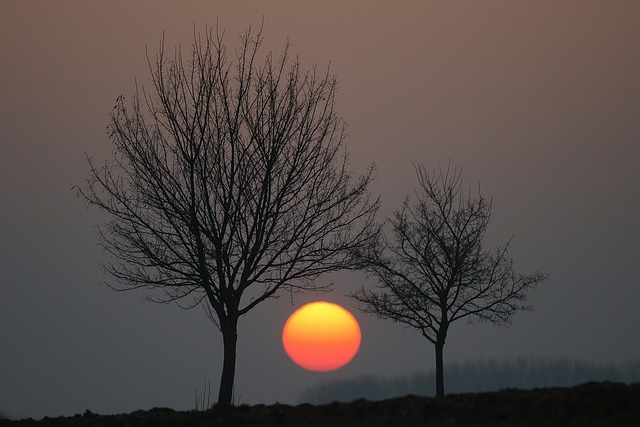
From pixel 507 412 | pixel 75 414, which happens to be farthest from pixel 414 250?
pixel 507 412

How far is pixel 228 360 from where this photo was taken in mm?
21281

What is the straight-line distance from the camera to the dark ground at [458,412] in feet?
42.9

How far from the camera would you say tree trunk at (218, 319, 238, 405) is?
21.0 metres

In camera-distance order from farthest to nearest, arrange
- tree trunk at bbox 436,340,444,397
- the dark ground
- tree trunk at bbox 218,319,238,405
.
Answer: tree trunk at bbox 436,340,444,397, tree trunk at bbox 218,319,238,405, the dark ground

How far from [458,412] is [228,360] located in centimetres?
855

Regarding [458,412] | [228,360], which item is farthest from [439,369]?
[458,412]

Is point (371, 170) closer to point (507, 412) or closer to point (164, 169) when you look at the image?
point (164, 169)

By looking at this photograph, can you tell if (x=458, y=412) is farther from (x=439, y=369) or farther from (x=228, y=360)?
(x=439, y=369)

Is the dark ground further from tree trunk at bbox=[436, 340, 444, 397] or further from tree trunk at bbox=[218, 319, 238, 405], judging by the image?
tree trunk at bbox=[436, 340, 444, 397]

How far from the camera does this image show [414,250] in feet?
96.3

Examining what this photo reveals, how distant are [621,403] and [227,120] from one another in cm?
1224

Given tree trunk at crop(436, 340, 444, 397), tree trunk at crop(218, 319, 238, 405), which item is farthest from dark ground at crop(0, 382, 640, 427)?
tree trunk at crop(436, 340, 444, 397)

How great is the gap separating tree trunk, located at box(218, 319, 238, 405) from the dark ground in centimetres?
456

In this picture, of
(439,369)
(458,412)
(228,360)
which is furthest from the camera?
(439,369)
